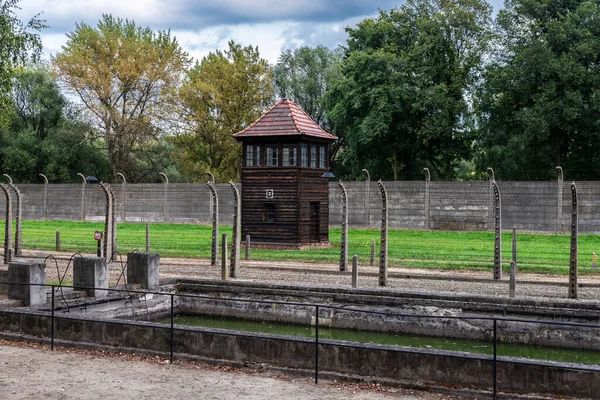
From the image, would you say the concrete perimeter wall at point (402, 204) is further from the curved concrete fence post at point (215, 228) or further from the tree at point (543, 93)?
the curved concrete fence post at point (215, 228)

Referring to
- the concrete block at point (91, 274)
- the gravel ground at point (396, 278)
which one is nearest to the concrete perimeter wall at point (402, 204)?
the gravel ground at point (396, 278)

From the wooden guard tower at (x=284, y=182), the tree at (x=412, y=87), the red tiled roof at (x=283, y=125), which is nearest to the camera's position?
the wooden guard tower at (x=284, y=182)

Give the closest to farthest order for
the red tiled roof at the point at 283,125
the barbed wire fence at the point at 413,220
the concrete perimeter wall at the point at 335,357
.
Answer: the concrete perimeter wall at the point at 335,357 < the barbed wire fence at the point at 413,220 < the red tiled roof at the point at 283,125

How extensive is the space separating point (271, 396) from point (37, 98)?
61904 millimetres

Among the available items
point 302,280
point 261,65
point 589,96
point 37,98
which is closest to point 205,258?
point 302,280

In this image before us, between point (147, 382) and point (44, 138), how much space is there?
A: 2320 inches

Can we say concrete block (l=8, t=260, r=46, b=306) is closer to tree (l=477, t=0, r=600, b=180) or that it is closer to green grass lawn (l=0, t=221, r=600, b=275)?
green grass lawn (l=0, t=221, r=600, b=275)

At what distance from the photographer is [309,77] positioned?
73.5m

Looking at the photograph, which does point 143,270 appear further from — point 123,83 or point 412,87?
point 123,83

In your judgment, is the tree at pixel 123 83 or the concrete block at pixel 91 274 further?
the tree at pixel 123 83

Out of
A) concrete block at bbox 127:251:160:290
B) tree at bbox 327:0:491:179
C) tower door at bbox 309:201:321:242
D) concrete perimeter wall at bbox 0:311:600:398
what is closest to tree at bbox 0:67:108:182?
tree at bbox 327:0:491:179

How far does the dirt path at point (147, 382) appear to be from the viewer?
948 centimetres

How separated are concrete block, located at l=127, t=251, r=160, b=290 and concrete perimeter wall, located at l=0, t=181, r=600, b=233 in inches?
844

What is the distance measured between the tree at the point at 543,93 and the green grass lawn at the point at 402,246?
9186 mm
